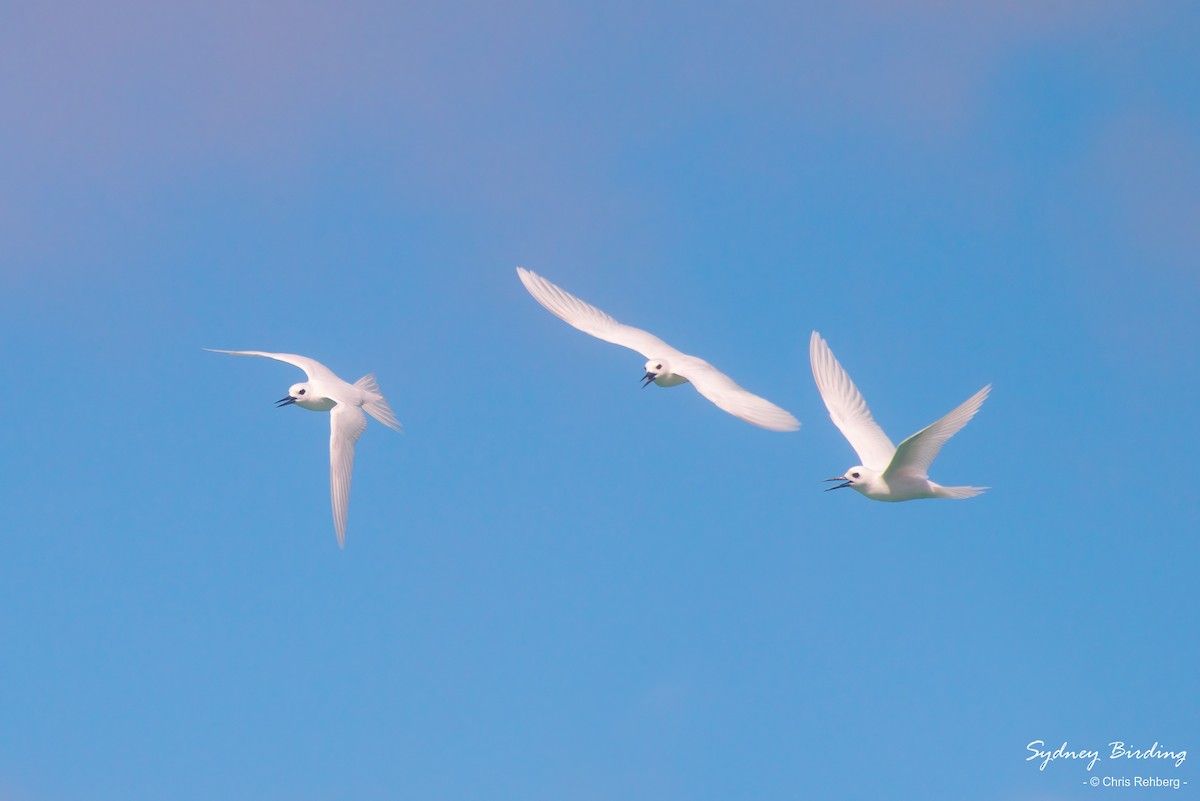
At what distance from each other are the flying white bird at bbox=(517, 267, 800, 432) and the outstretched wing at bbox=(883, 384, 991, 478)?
183 centimetres

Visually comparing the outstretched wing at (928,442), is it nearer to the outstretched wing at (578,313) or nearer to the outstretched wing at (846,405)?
the outstretched wing at (846,405)

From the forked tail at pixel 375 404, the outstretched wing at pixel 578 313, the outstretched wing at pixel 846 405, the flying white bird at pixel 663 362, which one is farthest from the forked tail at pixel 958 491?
the forked tail at pixel 375 404

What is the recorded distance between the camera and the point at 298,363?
2948cm

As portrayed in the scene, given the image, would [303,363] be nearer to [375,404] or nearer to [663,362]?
[375,404]

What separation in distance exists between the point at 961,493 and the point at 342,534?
37.5ft

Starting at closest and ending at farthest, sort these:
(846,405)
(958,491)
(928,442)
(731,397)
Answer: (928,442) < (958,491) < (731,397) < (846,405)

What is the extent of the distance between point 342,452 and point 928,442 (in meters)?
11.3

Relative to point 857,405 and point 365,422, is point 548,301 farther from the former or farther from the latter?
point 857,405

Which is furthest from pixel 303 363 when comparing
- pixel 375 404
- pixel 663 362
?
pixel 663 362

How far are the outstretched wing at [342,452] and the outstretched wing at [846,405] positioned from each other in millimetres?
9128

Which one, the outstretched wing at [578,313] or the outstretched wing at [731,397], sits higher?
the outstretched wing at [578,313]

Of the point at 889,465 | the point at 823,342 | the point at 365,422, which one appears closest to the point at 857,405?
the point at 823,342

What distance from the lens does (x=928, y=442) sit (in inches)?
890

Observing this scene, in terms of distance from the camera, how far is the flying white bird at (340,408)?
2686cm
